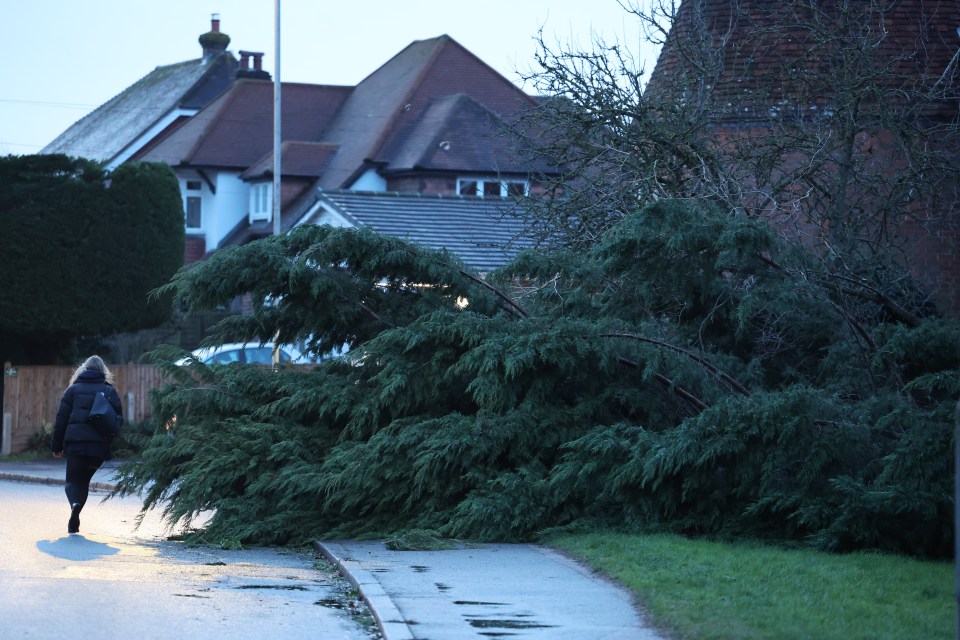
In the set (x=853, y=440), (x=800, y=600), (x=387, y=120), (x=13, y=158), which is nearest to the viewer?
(x=800, y=600)

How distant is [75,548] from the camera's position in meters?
11.5

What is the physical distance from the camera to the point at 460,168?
4053 centimetres

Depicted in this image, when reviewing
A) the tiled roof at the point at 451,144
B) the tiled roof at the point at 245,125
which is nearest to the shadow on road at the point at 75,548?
the tiled roof at the point at 451,144

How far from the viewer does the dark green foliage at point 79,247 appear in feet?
79.0

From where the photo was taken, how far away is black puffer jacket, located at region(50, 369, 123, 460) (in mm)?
12883

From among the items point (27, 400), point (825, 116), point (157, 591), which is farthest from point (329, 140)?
point (157, 591)

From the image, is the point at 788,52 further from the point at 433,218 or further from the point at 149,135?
the point at 149,135

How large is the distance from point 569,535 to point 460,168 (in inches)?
1186

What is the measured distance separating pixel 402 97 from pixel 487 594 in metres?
37.6

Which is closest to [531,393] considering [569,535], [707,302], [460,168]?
[569,535]

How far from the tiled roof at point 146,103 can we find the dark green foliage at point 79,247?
24.6 metres

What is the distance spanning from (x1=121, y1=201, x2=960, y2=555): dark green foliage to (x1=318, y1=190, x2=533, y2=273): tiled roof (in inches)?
507

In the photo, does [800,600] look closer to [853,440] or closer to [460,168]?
[853,440]

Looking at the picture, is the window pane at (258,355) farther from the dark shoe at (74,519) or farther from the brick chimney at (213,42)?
the brick chimney at (213,42)
